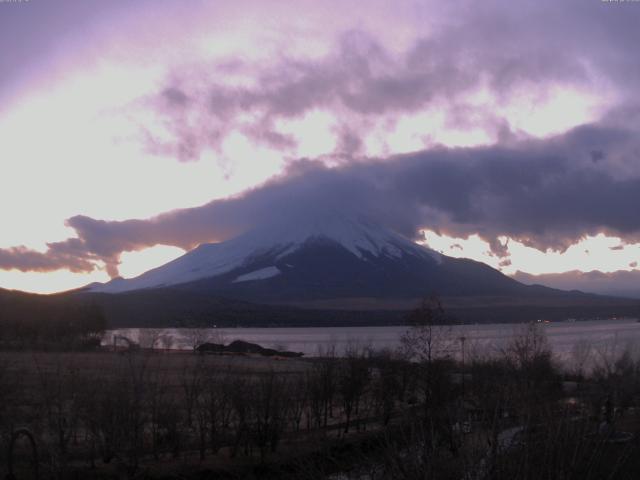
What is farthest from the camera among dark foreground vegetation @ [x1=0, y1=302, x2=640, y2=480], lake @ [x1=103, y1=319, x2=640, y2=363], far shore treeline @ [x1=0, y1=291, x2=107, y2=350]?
far shore treeline @ [x1=0, y1=291, x2=107, y2=350]

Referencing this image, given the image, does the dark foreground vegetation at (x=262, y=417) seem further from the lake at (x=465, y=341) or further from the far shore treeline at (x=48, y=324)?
the far shore treeline at (x=48, y=324)

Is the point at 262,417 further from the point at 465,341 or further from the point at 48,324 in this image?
the point at 48,324

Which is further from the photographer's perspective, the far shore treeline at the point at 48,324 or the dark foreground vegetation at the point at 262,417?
the far shore treeline at the point at 48,324

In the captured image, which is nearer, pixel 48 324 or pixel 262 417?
pixel 262 417

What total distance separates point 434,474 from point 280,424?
59.7 ft

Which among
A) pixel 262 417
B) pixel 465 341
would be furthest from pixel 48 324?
pixel 262 417

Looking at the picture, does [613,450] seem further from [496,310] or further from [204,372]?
[496,310]

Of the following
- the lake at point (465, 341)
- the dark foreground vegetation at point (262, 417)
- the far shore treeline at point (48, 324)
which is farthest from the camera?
the far shore treeline at point (48, 324)

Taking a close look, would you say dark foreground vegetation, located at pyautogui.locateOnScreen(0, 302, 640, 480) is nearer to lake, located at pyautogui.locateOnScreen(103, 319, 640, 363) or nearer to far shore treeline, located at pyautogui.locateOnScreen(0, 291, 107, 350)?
lake, located at pyautogui.locateOnScreen(103, 319, 640, 363)

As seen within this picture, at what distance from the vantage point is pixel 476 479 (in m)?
8.18

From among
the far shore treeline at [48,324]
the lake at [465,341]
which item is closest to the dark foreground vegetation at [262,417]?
the lake at [465,341]

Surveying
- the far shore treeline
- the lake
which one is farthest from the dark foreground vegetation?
the far shore treeline

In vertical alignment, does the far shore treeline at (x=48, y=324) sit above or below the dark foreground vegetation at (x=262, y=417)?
above

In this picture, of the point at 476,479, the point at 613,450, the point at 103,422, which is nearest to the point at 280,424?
the point at 103,422
